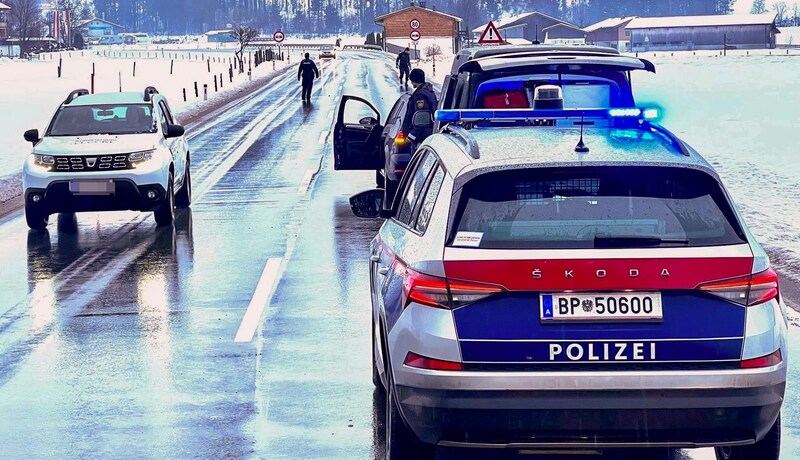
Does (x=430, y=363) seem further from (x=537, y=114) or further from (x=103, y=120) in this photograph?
(x=103, y=120)

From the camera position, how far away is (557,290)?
5102 millimetres

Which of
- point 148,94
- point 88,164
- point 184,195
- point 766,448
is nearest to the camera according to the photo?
point 766,448

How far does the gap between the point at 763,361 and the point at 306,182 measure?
54.2ft

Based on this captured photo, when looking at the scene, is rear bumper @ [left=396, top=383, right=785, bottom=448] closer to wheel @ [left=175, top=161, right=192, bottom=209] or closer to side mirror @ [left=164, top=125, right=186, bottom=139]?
side mirror @ [left=164, top=125, right=186, bottom=139]

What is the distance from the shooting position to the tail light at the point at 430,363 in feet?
16.9

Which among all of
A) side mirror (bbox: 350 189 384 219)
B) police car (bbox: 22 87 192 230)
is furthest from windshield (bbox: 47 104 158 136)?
side mirror (bbox: 350 189 384 219)

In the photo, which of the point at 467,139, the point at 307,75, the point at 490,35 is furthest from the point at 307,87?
the point at 467,139

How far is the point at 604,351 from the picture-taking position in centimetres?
511

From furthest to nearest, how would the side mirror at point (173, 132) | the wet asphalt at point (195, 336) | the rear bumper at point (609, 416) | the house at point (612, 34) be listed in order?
1. the house at point (612, 34)
2. the side mirror at point (173, 132)
3. the wet asphalt at point (195, 336)
4. the rear bumper at point (609, 416)

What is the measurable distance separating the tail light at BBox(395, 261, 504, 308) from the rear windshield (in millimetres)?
190

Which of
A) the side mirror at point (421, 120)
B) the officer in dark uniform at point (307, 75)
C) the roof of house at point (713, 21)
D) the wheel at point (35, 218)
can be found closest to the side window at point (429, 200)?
the side mirror at point (421, 120)

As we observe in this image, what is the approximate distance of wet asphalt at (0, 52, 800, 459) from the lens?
275 inches

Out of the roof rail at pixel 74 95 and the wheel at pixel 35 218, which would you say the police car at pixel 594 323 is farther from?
the roof rail at pixel 74 95

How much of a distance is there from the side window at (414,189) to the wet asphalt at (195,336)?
1.24m
